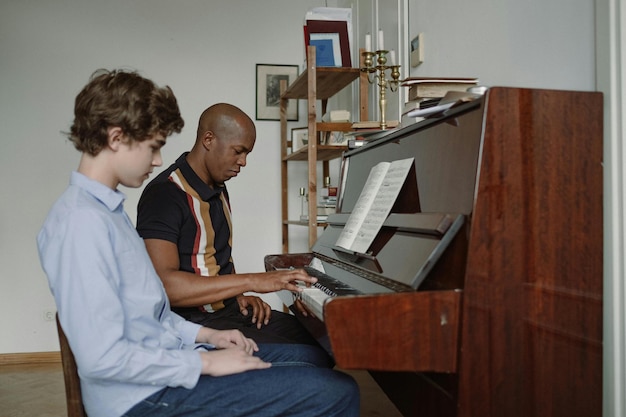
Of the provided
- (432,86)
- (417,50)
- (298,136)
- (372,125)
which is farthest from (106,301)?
(298,136)

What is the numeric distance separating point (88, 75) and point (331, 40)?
188 cm

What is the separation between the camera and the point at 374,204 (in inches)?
69.9

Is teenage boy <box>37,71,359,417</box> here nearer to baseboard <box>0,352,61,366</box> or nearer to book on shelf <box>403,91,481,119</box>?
book on shelf <box>403,91,481,119</box>

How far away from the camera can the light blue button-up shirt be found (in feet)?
3.72

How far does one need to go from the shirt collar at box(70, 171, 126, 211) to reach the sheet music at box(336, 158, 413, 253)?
73 cm

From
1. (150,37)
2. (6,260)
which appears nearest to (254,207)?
(150,37)

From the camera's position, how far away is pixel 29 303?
416cm

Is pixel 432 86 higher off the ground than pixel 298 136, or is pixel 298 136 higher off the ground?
pixel 298 136

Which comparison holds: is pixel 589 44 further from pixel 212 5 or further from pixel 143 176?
pixel 212 5

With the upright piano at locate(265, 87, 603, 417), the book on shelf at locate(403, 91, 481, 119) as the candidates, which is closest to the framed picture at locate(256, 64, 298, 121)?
the book on shelf at locate(403, 91, 481, 119)

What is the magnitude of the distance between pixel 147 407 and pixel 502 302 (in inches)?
31.5

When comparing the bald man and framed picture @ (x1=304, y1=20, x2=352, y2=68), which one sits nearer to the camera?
the bald man

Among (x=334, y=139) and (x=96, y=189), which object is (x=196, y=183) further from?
(x=334, y=139)

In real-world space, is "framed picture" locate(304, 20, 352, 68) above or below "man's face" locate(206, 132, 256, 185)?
above
